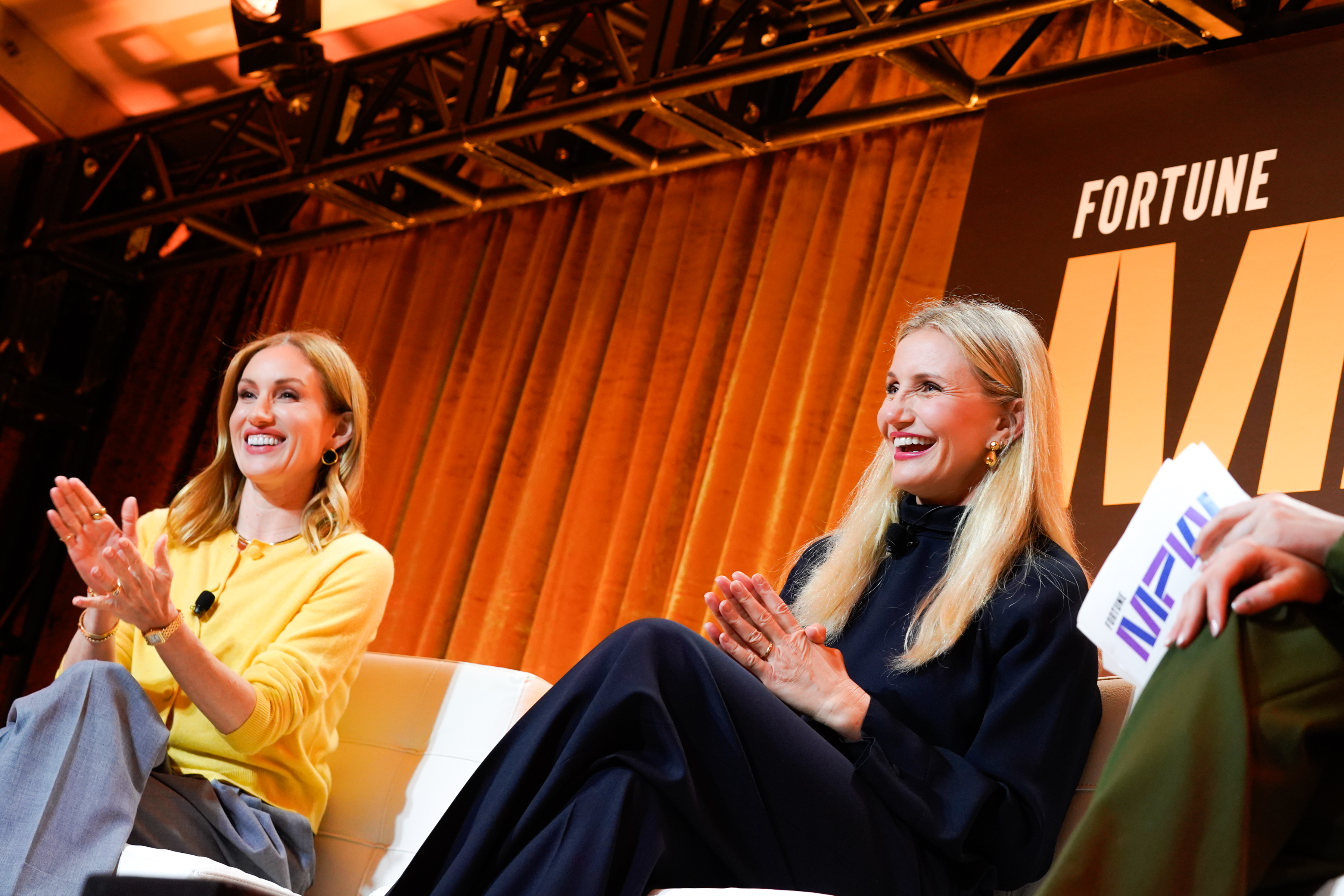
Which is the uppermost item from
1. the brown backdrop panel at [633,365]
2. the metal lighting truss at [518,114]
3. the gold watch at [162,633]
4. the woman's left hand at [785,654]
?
the metal lighting truss at [518,114]

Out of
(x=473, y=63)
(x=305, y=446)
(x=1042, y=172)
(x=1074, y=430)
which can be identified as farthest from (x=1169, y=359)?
(x=473, y=63)

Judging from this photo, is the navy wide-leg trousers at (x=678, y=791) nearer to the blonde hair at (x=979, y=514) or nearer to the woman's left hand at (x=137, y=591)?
the blonde hair at (x=979, y=514)

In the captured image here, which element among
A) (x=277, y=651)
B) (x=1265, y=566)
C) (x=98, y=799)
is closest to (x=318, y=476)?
(x=277, y=651)

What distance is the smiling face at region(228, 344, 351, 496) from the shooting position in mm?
2674

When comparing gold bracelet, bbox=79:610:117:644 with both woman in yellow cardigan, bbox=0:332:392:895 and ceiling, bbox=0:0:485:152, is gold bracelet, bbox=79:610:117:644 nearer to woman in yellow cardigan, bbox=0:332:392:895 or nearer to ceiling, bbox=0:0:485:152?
woman in yellow cardigan, bbox=0:332:392:895

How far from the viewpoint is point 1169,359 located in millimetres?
3232

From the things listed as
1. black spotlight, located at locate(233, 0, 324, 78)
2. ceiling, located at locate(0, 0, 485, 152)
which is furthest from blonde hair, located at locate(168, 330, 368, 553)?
ceiling, located at locate(0, 0, 485, 152)

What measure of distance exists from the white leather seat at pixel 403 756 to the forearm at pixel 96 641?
442 mm

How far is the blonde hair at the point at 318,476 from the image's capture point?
106 inches

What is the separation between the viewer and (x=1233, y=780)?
4.05 feet

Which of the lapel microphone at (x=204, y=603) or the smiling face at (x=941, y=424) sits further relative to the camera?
the lapel microphone at (x=204, y=603)

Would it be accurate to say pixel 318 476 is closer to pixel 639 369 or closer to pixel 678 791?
pixel 678 791

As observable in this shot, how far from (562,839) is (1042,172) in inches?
99.1

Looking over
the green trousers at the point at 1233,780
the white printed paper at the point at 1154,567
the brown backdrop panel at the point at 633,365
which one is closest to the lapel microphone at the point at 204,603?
the white printed paper at the point at 1154,567
